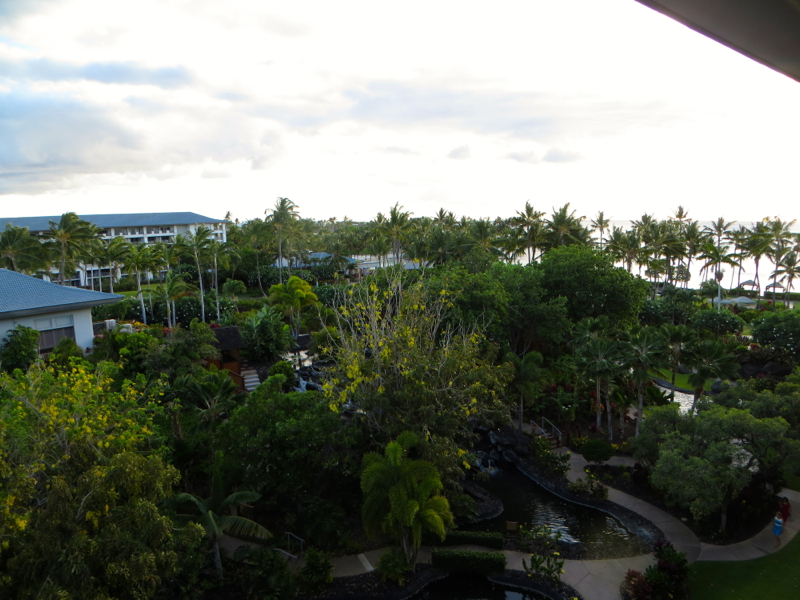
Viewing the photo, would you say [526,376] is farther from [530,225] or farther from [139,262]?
[139,262]

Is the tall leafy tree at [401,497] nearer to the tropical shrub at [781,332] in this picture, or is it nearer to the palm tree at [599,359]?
the palm tree at [599,359]

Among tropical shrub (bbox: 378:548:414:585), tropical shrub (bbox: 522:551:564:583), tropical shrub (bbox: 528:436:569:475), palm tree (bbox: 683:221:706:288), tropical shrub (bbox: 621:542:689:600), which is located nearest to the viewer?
tropical shrub (bbox: 621:542:689:600)

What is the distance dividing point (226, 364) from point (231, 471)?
17.0 metres

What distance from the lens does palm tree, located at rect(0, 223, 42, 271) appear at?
1752 inches

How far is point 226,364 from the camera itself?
33.5 meters

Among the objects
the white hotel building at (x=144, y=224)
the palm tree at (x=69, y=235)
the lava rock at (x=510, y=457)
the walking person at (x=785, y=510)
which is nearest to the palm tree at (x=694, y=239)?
the lava rock at (x=510, y=457)

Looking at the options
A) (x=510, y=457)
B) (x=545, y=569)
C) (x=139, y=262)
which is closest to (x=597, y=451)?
(x=510, y=457)

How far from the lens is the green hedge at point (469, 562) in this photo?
16.7m

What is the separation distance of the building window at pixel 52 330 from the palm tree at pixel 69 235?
2092 cm

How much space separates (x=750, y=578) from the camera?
16016 mm

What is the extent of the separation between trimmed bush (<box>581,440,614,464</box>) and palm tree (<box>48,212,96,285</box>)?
4633 centimetres

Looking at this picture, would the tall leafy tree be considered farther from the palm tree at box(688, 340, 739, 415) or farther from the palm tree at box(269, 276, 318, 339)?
the palm tree at box(269, 276, 318, 339)

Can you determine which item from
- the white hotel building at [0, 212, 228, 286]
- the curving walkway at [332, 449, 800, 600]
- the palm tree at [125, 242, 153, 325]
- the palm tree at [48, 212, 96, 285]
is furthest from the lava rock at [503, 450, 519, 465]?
the white hotel building at [0, 212, 228, 286]

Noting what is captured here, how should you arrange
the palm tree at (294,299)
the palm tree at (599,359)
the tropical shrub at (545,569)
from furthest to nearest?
the palm tree at (294,299)
the palm tree at (599,359)
the tropical shrub at (545,569)
